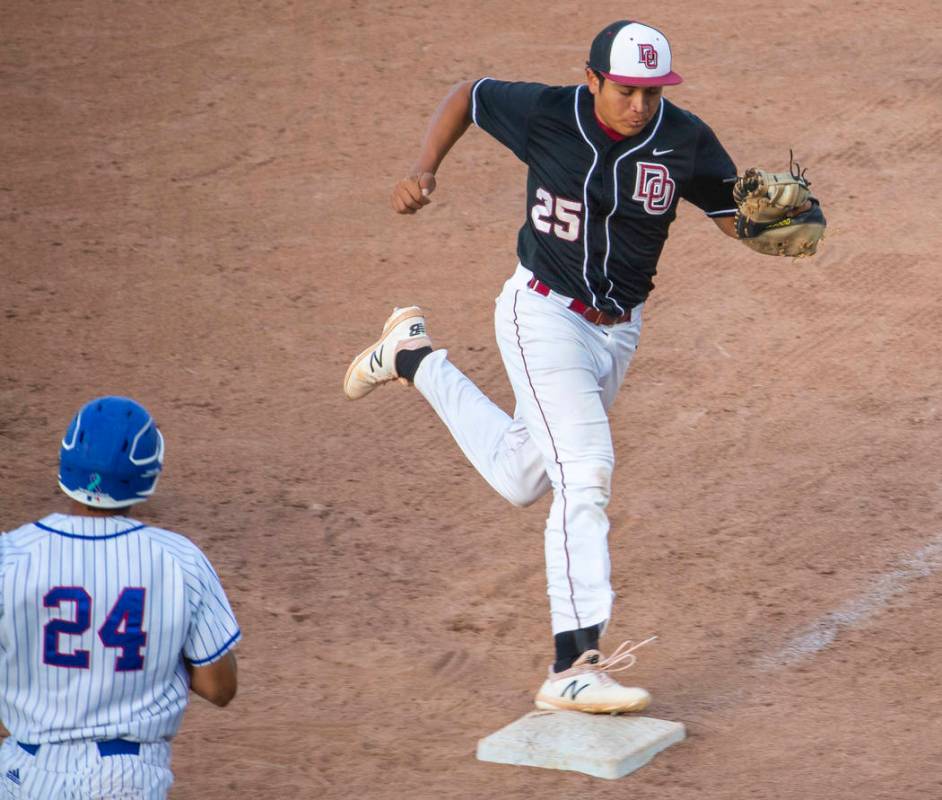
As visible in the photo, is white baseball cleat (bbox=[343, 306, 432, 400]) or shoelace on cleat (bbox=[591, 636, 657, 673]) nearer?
shoelace on cleat (bbox=[591, 636, 657, 673])

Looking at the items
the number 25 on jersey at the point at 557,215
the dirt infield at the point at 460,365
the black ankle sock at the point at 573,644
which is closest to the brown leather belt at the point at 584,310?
the number 25 on jersey at the point at 557,215

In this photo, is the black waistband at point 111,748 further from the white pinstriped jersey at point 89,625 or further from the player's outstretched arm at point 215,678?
the player's outstretched arm at point 215,678

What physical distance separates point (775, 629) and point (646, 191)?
1.68 meters

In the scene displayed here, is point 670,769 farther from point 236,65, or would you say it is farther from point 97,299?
point 236,65

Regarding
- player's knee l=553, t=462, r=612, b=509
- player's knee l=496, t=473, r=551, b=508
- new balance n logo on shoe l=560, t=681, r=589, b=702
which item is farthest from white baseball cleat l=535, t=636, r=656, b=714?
player's knee l=496, t=473, r=551, b=508

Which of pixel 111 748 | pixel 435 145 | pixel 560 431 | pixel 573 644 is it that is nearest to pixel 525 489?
pixel 560 431

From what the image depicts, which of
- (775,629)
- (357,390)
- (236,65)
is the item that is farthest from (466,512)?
(236,65)

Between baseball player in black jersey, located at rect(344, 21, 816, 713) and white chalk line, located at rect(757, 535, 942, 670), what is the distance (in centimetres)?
55

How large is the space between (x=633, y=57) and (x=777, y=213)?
754mm

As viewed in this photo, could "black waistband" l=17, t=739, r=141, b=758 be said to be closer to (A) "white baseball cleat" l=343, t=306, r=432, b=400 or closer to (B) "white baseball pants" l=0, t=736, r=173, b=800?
(B) "white baseball pants" l=0, t=736, r=173, b=800

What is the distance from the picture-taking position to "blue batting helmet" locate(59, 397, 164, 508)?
3.03 m

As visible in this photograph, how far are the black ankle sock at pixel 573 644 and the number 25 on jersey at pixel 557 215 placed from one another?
1.25 metres

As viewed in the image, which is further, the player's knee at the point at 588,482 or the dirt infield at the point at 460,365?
the dirt infield at the point at 460,365

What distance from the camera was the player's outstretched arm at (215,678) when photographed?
323 cm
